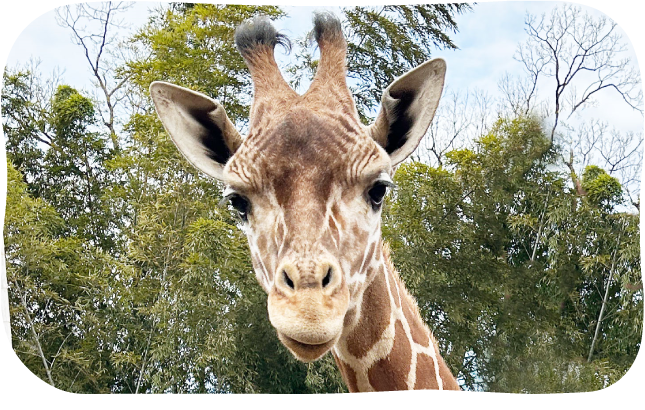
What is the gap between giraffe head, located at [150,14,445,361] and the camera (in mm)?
1979

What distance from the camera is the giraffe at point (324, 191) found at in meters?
2.00

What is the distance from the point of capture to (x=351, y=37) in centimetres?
304

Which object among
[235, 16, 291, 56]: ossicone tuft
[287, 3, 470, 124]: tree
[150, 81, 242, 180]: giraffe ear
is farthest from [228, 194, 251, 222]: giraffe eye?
[287, 3, 470, 124]: tree

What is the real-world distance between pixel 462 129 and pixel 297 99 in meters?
0.86

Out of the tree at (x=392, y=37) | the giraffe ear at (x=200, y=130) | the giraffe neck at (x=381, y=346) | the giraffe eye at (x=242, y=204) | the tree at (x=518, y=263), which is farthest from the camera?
the tree at (x=392, y=37)

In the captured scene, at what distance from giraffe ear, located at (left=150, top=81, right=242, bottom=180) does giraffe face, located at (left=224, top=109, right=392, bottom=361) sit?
0.16m

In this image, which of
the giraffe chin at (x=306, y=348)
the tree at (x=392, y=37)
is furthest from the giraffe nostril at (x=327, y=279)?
the tree at (x=392, y=37)

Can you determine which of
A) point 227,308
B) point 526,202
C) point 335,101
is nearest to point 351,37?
point 335,101

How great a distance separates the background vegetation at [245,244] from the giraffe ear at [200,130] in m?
0.34

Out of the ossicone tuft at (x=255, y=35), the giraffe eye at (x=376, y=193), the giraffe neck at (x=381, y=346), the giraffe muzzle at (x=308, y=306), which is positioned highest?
the ossicone tuft at (x=255, y=35)

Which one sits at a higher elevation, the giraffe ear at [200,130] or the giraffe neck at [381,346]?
the giraffe ear at [200,130]

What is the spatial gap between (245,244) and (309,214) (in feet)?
3.14

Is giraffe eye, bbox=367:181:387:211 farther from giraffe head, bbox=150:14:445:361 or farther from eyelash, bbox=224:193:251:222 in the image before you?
eyelash, bbox=224:193:251:222

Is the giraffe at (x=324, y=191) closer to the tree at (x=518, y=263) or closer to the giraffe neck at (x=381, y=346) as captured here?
the giraffe neck at (x=381, y=346)
